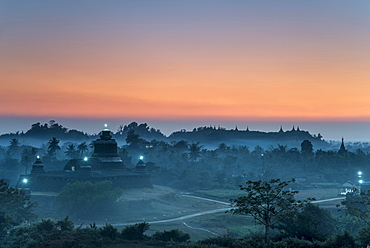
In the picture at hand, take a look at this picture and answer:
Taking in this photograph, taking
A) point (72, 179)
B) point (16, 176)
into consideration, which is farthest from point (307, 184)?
point (16, 176)

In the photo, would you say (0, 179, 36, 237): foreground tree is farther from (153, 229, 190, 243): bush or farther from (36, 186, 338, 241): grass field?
(153, 229, 190, 243): bush

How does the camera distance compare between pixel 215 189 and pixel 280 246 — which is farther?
pixel 215 189

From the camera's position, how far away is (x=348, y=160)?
145 metres

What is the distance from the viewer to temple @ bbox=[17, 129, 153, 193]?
279 feet

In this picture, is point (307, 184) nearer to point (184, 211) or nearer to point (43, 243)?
point (184, 211)

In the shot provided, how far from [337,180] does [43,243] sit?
11763 cm

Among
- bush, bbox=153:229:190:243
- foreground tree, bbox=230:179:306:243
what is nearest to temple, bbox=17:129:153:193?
bush, bbox=153:229:190:243

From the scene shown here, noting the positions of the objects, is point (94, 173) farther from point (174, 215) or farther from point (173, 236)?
point (173, 236)

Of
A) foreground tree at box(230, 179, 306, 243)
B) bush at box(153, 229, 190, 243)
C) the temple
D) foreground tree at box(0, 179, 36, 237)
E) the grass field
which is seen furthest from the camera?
the temple

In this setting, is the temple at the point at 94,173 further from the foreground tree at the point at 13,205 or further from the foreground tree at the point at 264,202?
the foreground tree at the point at 264,202

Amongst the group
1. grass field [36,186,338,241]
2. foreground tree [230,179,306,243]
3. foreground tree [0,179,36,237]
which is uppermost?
foreground tree [230,179,306,243]

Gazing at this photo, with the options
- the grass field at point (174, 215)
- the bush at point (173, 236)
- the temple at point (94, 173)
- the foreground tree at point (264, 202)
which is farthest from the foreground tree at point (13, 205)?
the foreground tree at point (264, 202)

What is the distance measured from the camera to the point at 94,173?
287 ft

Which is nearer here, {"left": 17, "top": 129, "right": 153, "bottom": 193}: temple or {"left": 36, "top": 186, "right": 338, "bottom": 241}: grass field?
→ {"left": 36, "top": 186, "right": 338, "bottom": 241}: grass field
